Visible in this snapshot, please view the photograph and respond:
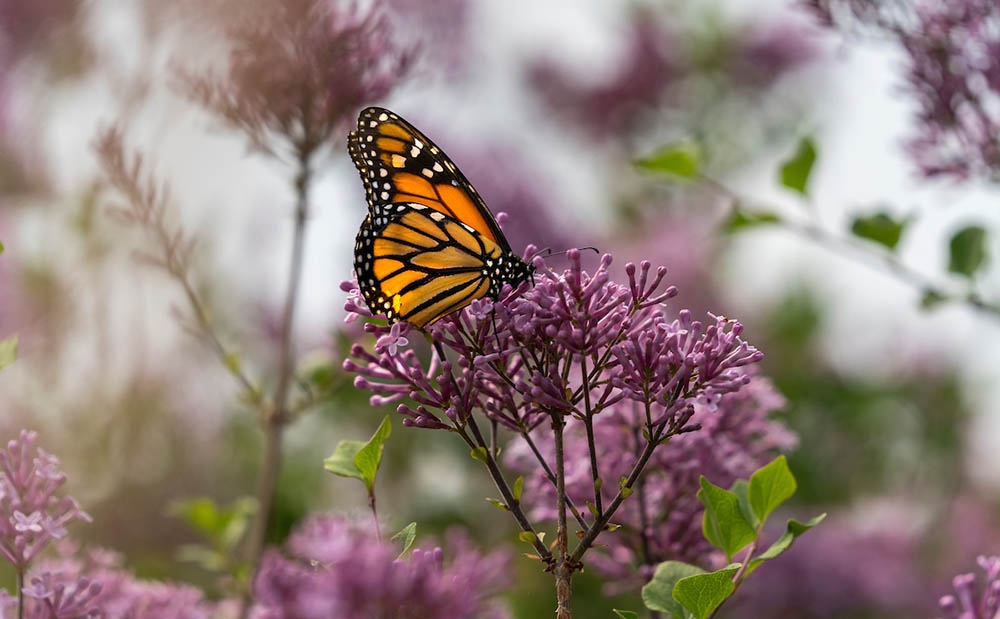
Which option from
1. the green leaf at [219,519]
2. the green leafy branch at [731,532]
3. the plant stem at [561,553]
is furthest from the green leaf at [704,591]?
the green leaf at [219,519]

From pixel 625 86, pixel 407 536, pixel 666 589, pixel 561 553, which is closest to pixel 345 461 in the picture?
pixel 407 536

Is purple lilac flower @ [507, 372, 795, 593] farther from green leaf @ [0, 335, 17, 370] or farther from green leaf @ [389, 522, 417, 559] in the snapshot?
green leaf @ [0, 335, 17, 370]

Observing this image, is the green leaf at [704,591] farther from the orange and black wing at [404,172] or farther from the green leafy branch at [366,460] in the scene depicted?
the orange and black wing at [404,172]

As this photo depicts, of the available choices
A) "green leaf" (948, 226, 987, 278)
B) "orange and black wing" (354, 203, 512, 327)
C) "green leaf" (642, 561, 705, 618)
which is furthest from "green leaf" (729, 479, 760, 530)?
"green leaf" (948, 226, 987, 278)

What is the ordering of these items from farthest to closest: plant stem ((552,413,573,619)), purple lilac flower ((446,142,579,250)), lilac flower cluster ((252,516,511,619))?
1. purple lilac flower ((446,142,579,250))
2. plant stem ((552,413,573,619))
3. lilac flower cluster ((252,516,511,619))

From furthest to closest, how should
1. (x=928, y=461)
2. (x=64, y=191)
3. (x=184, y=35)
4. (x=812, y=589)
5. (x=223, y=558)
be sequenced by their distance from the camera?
1. (x=928, y=461)
2. (x=812, y=589)
3. (x=64, y=191)
4. (x=184, y=35)
5. (x=223, y=558)

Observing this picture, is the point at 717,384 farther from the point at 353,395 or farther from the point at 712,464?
the point at 353,395

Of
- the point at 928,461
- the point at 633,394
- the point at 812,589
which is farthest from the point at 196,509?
the point at 928,461
